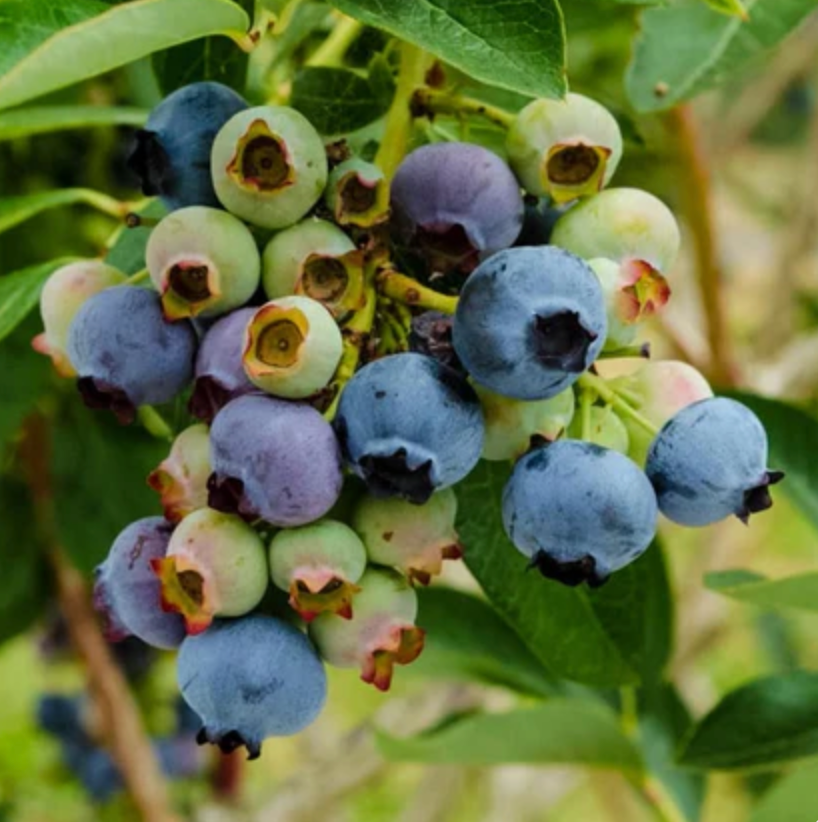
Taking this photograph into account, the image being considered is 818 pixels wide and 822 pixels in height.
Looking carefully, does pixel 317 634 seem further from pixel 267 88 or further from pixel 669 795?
pixel 669 795

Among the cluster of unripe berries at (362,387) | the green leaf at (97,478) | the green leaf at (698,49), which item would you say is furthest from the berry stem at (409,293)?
the green leaf at (97,478)

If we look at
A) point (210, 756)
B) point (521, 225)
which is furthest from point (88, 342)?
point (210, 756)

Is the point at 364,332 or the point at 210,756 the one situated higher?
the point at 364,332

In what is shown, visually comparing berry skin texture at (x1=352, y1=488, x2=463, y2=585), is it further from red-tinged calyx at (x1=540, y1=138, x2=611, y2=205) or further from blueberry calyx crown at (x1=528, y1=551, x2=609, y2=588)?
red-tinged calyx at (x1=540, y1=138, x2=611, y2=205)

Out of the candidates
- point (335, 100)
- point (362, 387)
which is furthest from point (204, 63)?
point (362, 387)

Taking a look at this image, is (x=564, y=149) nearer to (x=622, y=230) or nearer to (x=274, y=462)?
(x=622, y=230)

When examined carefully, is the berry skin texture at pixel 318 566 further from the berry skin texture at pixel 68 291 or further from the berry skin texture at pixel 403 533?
the berry skin texture at pixel 68 291

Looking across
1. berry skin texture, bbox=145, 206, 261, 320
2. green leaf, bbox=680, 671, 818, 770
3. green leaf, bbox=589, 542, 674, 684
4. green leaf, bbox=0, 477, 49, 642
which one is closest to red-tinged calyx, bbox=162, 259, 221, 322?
berry skin texture, bbox=145, 206, 261, 320
